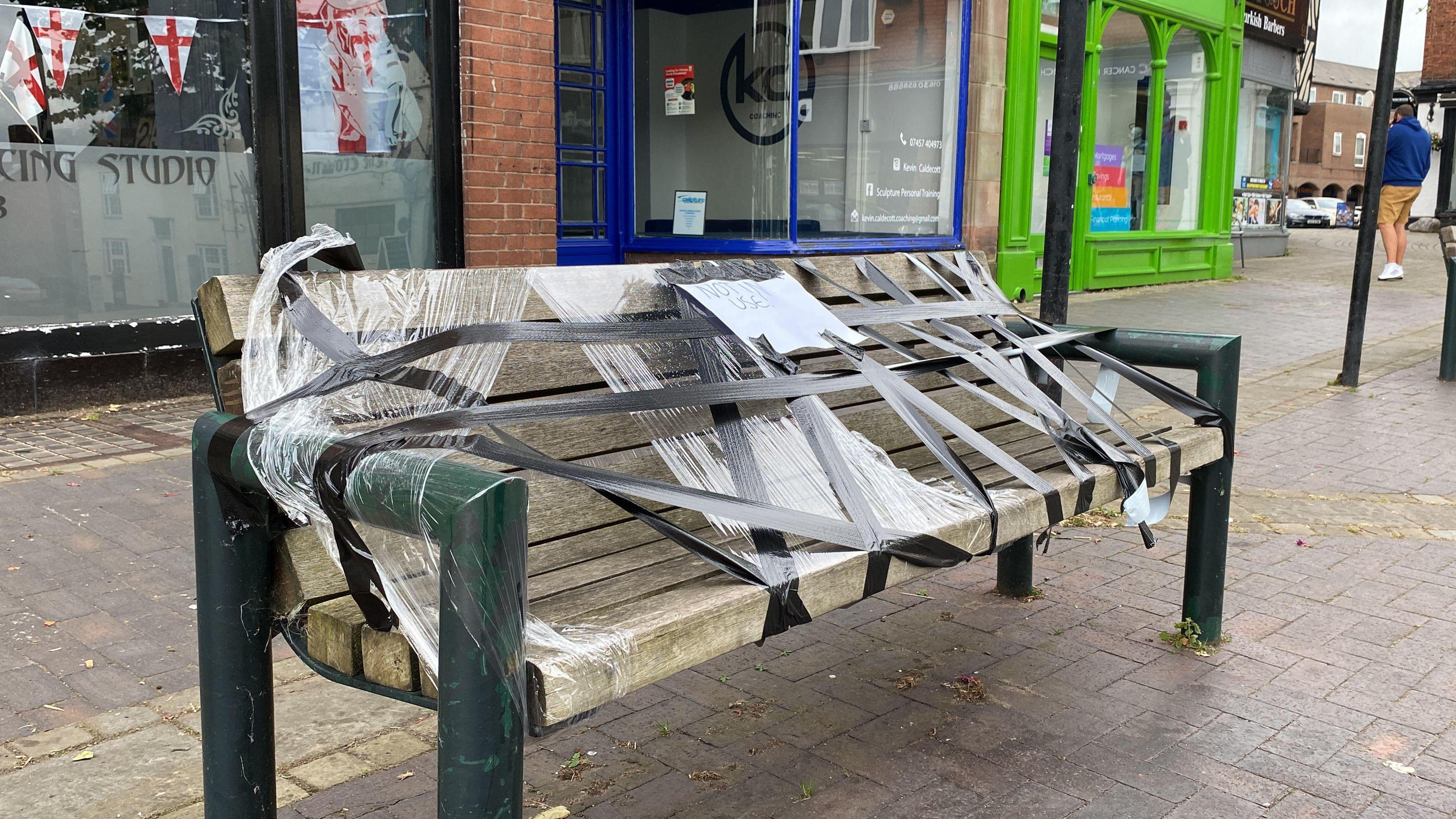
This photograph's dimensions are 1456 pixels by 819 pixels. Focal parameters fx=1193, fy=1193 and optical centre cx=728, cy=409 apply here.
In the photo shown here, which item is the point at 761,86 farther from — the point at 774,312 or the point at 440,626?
the point at 440,626

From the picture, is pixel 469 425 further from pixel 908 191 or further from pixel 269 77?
pixel 908 191

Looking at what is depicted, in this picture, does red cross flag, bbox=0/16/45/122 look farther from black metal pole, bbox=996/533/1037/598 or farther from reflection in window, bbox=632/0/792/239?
black metal pole, bbox=996/533/1037/598

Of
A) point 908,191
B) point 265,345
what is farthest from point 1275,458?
point 265,345

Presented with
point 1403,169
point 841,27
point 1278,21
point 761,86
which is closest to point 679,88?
point 761,86

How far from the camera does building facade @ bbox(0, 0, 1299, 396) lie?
6203mm

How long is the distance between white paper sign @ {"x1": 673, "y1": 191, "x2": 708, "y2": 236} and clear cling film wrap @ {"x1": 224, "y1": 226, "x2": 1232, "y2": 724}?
19.8 ft

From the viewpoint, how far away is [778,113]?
8930 millimetres

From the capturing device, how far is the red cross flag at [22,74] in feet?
19.3

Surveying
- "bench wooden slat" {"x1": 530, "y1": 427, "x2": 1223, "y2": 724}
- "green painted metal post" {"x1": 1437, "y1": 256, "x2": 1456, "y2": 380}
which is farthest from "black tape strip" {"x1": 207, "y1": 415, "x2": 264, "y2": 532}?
"green painted metal post" {"x1": 1437, "y1": 256, "x2": 1456, "y2": 380}

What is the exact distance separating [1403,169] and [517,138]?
10.6 metres

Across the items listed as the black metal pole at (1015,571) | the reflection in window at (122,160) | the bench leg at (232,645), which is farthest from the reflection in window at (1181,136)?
the bench leg at (232,645)

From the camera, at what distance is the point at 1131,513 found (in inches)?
124

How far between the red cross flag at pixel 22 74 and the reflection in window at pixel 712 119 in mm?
4218

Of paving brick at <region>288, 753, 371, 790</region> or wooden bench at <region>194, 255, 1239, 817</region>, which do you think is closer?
wooden bench at <region>194, 255, 1239, 817</region>
